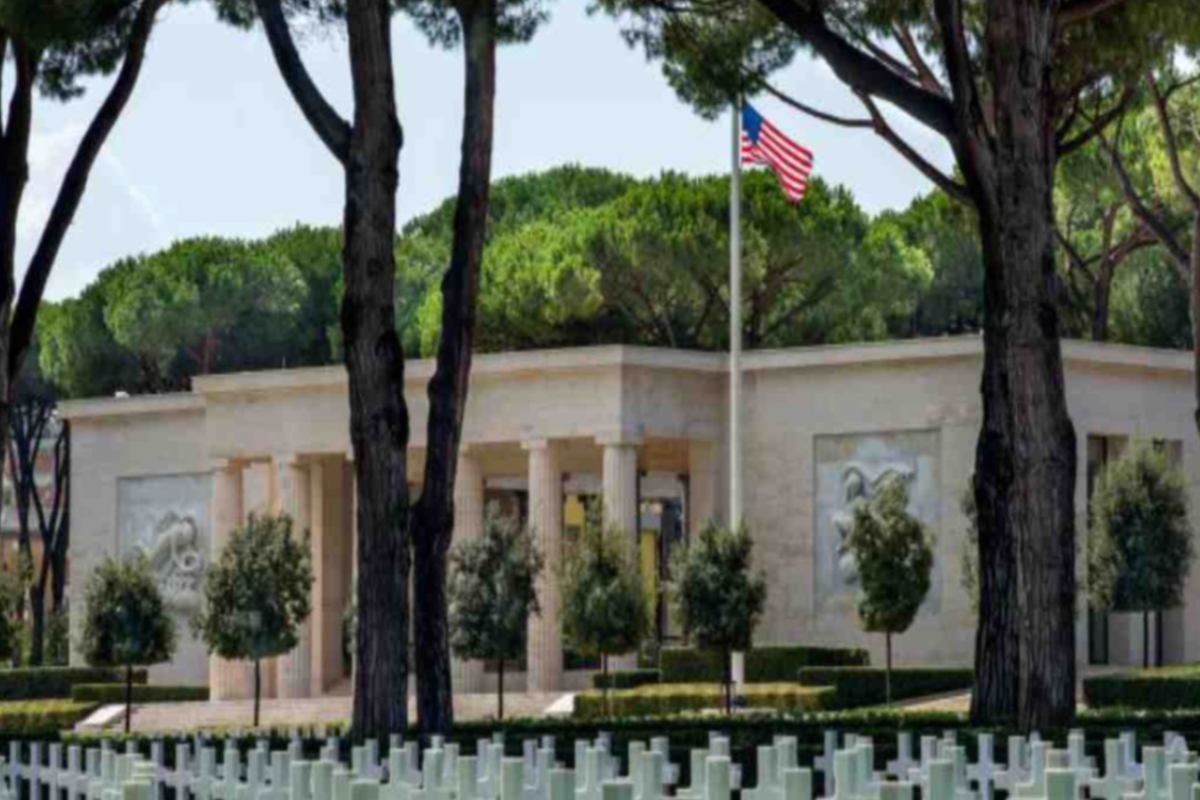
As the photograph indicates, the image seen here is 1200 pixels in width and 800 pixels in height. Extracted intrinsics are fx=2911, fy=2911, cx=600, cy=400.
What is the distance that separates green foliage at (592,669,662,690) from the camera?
52.7 m

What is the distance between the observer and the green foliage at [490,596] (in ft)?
167

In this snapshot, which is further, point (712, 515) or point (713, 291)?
point (713, 291)

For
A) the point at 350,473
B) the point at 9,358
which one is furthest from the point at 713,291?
the point at 9,358

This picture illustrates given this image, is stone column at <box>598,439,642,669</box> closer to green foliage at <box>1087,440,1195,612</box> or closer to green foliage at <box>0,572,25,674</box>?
green foliage at <box>1087,440,1195,612</box>

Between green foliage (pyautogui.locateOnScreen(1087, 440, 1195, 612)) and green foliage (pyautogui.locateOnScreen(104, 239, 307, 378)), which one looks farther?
green foliage (pyautogui.locateOnScreen(104, 239, 307, 378))

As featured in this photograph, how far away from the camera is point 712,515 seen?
5666 centimetres

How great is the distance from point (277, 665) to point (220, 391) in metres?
5.92

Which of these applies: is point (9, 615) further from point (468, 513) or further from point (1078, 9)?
point (1078, 9)

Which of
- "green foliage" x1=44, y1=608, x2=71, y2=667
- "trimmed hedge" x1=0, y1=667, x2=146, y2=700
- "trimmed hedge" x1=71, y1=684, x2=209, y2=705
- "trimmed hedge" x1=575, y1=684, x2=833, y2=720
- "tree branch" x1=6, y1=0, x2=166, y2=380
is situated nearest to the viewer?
"tree branch" x1=6, y1=0, x2=166, y2=380

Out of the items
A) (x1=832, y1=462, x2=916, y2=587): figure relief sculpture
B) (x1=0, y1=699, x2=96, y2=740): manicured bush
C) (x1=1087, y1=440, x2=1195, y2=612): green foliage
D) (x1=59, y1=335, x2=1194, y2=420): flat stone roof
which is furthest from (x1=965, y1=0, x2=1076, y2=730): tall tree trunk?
(x1=0, y1=699, x2=96, y2=740): manicured bush

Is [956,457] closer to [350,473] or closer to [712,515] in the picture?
[712,515]

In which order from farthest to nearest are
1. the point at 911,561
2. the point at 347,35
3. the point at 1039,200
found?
the point at 911,561 → the point at 347,35 → the point at 1039,200

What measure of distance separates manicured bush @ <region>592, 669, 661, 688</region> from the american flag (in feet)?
31.5

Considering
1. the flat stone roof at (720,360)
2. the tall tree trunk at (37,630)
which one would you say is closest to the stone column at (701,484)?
the flat stone roof at (720,360)
